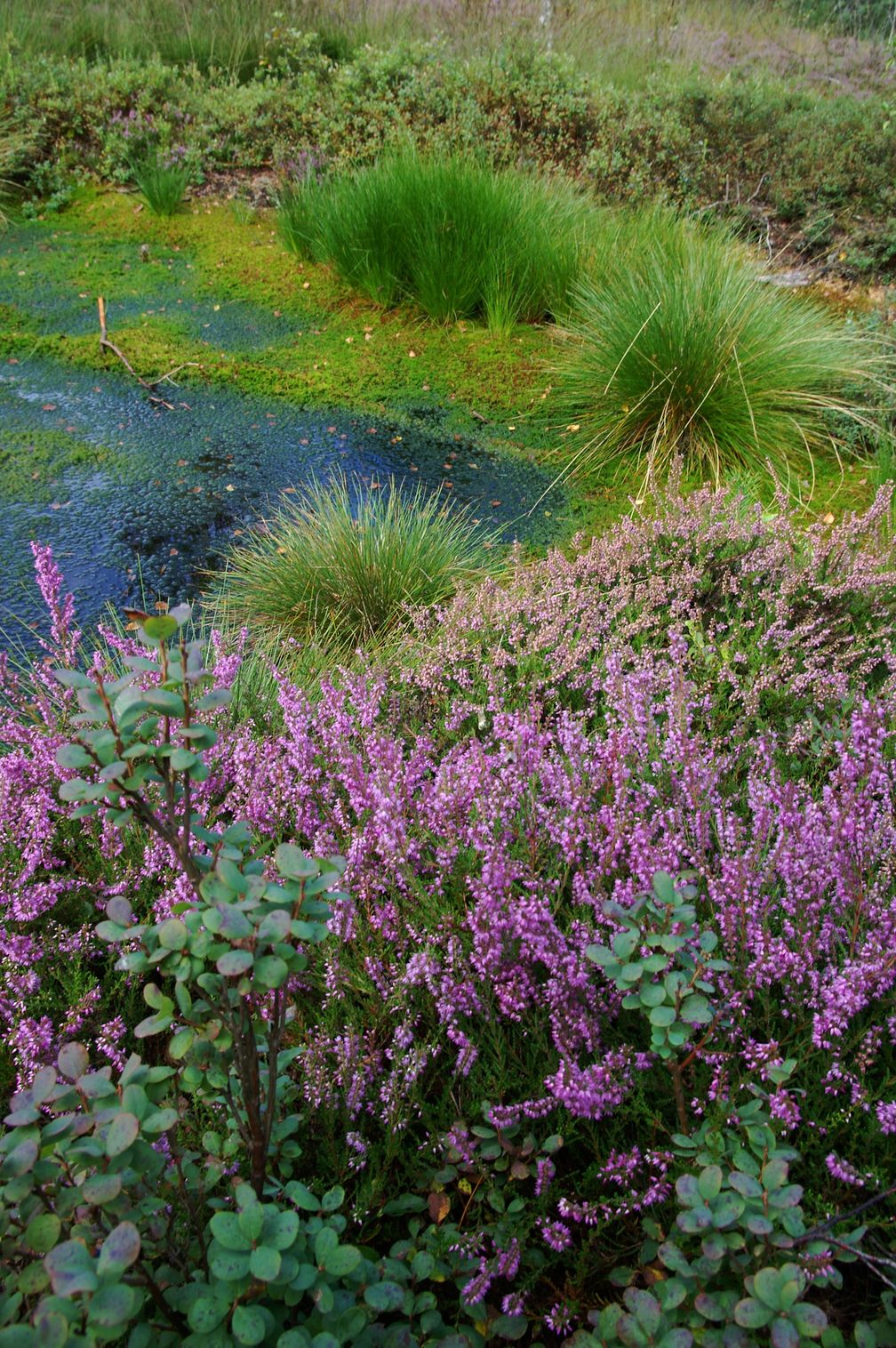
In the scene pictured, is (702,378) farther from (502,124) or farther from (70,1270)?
(70,1270)

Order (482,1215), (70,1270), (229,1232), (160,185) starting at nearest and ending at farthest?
(70,1270)
(229,1232)
(482,1215)
(160,185)

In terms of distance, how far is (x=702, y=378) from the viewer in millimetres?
4355

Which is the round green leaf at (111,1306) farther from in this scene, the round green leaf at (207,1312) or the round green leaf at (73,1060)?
the round green leaf at (73,1060)

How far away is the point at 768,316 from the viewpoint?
15.3ft

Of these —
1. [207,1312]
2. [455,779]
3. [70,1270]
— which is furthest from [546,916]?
[70,1270]

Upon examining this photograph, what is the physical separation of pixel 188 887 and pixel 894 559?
2.58m

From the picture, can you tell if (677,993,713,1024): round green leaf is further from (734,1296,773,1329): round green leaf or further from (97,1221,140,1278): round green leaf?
(97,1221,140,1278): round green leaf

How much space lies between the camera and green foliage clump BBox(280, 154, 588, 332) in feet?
17.8

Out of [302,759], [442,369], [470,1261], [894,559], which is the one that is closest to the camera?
[470,1261]

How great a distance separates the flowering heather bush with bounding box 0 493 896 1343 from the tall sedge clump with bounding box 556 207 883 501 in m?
2.19

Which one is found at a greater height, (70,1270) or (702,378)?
(70,1270)

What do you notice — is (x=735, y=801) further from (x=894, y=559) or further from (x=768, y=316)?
(x=768, y=316)

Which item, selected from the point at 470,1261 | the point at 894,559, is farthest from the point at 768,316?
the point at 470,1261

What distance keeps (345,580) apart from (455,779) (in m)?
1.61
